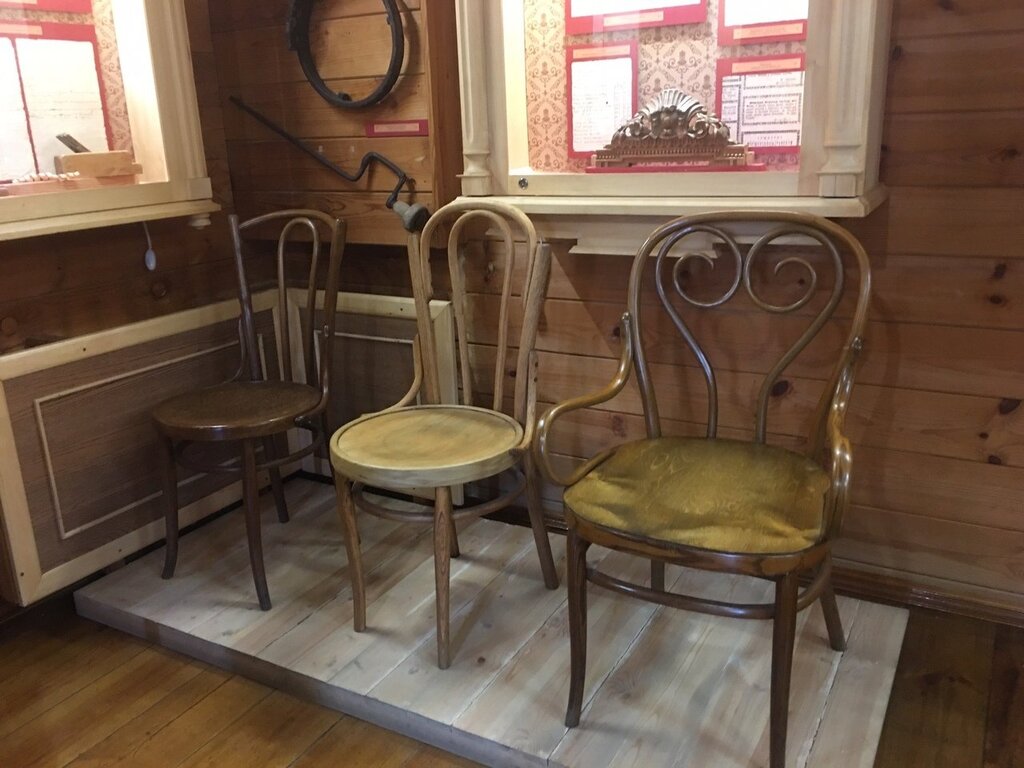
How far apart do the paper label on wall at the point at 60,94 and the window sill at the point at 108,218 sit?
0.54 feet

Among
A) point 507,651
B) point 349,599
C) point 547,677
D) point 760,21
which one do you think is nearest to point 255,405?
point 349,599

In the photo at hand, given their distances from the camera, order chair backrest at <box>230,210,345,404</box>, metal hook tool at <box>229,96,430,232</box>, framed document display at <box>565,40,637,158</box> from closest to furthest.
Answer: framed document display at <box>565,40,637,158</box> < metal hook tool at <box>229,96,430,232</box> < chair backrest at <box>230,210,345,404</box>

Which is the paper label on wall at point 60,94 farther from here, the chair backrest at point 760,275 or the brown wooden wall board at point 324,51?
the chair backrest at point 760,275

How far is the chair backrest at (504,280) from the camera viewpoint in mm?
1814

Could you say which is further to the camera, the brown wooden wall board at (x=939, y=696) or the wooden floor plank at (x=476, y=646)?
the wooden floor plank at (x=476, y=646)

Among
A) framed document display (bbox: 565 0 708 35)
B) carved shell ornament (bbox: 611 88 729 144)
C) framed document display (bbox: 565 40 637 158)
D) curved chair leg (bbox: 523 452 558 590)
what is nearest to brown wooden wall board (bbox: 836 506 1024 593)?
curved chair leg (bbox: 523 452 558 590)

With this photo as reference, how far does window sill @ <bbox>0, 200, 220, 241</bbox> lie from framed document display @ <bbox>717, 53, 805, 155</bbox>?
1.32 metres

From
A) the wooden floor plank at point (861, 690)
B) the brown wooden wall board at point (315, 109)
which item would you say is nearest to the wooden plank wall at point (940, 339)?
the wooden floor plank at point (861, 690)

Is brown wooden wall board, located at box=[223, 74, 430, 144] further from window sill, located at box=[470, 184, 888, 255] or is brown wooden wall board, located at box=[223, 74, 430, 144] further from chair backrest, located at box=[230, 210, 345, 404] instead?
window sill, located at box=[470, 184, 888, 255]

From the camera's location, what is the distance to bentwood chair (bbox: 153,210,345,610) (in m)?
1.94

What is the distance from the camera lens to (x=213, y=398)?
2092 mm

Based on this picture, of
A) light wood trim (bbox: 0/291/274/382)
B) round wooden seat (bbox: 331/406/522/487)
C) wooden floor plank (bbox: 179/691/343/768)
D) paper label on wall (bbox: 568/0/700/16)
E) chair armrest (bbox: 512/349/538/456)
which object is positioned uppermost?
paper label on wall (bbox: 568/0/700/16)

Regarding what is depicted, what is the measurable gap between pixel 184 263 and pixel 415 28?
34.7 inches

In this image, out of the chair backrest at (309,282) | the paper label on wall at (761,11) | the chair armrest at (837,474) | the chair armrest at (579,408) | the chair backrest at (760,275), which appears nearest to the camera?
the chair armrest at (837,474)
